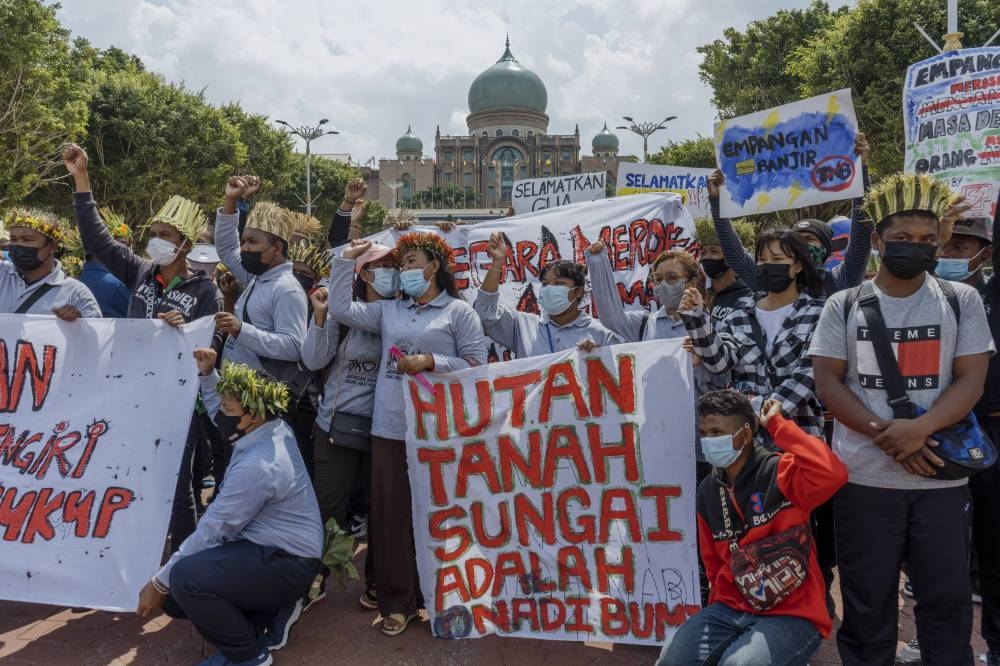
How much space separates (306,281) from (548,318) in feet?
5.94

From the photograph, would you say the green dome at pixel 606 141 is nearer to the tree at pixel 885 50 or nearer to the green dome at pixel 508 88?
the green dome at pixel 508 88

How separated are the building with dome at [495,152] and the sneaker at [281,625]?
88.0 m

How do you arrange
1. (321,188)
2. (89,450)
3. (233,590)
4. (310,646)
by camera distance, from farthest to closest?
(321,188) → (89,450) → (310,646) → (233,590)

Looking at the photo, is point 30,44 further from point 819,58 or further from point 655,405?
point 819,58

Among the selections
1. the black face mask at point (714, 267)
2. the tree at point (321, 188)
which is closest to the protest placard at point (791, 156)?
the black face mask at point (714, 267)

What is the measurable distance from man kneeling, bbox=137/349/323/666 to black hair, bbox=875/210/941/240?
2.86 metres

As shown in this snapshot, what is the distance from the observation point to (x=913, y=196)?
9.59 ft

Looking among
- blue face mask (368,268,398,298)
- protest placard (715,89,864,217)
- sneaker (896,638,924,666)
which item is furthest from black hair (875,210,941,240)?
blue face mask (368,268,398,298)

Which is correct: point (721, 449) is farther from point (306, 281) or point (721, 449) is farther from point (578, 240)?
point (306, 281)

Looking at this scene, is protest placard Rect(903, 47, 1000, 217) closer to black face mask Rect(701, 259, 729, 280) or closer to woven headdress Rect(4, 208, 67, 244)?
black face mask Rect(701, 259, 729, 280)

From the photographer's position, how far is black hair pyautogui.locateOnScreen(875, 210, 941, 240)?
2.88m

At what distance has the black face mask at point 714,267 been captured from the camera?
14.9 feet

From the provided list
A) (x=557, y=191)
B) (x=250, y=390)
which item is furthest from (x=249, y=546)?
(x=557, y=191)

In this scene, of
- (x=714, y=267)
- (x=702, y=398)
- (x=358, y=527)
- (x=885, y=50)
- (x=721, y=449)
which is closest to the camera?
(x=721, y=449)
